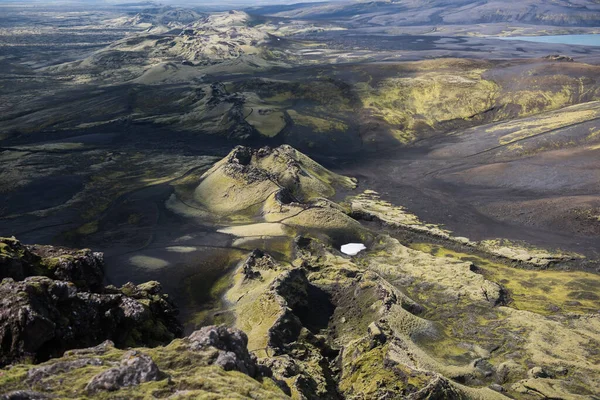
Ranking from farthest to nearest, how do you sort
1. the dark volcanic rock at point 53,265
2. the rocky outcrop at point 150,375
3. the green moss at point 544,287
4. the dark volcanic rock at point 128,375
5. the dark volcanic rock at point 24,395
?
the green moss at point 544,287 < the dark volcanic rock at point 53,265 < the dark volcanic rock at point 128,375 < the rocky outcrop at point 150,375 < the dark volcanic rock at point 24,395

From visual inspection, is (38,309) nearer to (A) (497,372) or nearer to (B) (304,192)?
(A) (497,372)

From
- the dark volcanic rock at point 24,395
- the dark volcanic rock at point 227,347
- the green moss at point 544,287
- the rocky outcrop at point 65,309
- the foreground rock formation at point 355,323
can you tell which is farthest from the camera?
the green moss at point 544,287

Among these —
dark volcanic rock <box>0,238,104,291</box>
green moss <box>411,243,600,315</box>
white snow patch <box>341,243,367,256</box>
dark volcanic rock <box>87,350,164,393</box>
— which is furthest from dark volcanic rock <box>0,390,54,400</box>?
white snow patch <box>341,243,367,256</box>

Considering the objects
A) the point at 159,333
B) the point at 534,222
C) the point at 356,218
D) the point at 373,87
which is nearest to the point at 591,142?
the point at 534,222

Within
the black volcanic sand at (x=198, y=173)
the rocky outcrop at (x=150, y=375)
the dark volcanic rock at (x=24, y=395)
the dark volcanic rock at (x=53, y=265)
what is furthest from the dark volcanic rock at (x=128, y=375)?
the black volcanic sand at (x=198, y=173)

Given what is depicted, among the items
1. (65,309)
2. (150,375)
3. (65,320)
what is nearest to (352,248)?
(65,309)

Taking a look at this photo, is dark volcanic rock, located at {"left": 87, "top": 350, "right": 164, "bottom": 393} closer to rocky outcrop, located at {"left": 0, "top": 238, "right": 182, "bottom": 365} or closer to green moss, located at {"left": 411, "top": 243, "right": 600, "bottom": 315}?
rocky outcrop, located at {"left": 0, "top": 238, "right": 182, "bottom": 365}

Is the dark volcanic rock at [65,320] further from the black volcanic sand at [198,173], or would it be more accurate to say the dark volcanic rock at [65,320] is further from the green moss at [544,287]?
the green moss at [544,287]
